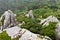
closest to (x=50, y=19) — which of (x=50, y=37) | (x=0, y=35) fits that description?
(x=50, y=37)

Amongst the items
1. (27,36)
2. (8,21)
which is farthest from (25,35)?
(8,21)

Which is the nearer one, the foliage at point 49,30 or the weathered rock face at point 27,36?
the weathered rock face at point 27,36

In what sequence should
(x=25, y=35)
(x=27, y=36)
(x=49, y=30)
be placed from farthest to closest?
(x=49, y=30) < (x=25, y=35) < (x=27, y=36)

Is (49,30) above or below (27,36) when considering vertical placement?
above

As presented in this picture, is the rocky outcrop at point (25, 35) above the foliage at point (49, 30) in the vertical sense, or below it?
below

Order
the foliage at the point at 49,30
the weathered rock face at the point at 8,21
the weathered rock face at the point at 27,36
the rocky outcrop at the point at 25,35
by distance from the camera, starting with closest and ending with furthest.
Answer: the weathered rock face at the point at 27,36 < the rocky outcrop at the point at 25,35 < the foliage at the point at 49,30 < the weathered rock face at the point at 8,21

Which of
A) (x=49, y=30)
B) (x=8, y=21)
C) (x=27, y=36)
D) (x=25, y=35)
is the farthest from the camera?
(x=8, y=21)

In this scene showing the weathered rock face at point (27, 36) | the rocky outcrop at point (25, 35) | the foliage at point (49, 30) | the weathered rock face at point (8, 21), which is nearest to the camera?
the weathered rock face at point (27, 36)

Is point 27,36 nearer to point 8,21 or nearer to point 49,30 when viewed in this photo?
point 49,30

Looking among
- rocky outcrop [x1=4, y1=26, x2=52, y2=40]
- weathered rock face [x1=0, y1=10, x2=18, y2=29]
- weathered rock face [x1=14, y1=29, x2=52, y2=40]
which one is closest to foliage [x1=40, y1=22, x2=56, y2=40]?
rocky outcrop [x1=4, y1=26, x2=52, y2=40]

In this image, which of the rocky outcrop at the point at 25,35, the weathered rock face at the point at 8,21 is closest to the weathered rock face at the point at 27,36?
the rocky outcrop at the point at 25,35

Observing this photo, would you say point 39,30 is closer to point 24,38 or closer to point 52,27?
point 52,27

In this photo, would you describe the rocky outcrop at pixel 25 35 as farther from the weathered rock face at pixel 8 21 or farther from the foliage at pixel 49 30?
the weathered rock face at pixel 8 21
